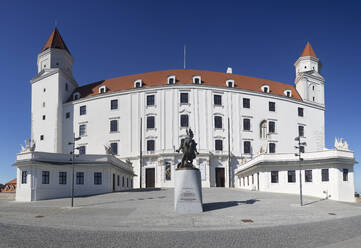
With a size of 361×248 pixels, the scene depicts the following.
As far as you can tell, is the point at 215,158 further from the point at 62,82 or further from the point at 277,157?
the point at 62,82

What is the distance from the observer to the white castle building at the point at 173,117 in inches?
1891

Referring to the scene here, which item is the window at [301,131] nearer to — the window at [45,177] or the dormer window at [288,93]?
the dormer window at [288,93]

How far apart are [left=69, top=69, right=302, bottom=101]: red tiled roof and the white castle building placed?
19 cm

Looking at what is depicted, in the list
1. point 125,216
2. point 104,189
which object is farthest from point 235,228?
point 104,189

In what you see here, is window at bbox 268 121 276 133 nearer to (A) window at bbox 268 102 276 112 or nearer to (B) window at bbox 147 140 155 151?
(A) window at bbox 268 102 276 112

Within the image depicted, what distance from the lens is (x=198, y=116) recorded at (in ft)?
163

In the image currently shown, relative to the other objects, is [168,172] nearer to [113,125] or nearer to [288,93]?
[113,125]

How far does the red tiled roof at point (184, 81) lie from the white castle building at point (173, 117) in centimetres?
19

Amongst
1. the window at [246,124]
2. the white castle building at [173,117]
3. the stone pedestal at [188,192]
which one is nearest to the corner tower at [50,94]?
the white castle building at [173,117]

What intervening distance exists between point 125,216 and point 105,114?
3587cm

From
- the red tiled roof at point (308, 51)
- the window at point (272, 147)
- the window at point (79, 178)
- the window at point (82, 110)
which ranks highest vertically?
the red tiled roof at point (308, 51)

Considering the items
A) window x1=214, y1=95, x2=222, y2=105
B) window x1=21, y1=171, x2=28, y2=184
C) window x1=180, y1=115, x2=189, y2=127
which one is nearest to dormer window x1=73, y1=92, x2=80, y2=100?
window x1=180, y1=115, x2=189, y2=127

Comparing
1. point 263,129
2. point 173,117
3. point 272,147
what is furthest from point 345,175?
point 173,117

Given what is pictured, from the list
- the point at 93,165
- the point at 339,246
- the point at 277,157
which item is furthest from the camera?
the point at 277,157
